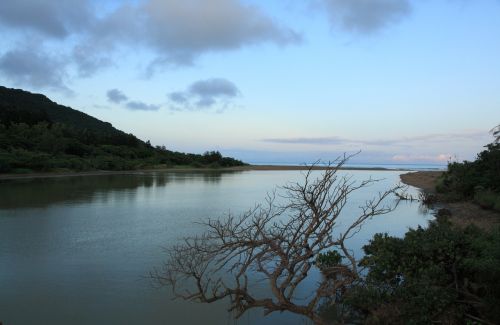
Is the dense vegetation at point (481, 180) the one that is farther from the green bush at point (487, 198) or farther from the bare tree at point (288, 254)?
the bare tree at point (288, 254)

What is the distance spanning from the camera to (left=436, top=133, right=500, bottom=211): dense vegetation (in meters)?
18.3

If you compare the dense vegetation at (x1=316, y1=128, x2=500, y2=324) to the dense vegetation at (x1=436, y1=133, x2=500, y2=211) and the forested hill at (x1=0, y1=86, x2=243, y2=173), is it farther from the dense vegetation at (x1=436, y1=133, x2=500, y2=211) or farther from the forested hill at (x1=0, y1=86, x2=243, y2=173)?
the forested hill at (x1=0, y1=86, x2=243, y2=173)

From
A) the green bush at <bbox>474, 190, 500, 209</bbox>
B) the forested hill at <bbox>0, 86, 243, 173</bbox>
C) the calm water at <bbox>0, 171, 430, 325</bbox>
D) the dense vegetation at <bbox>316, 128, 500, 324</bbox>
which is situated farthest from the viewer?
the forested hill at <bbox>0, 86, 243, 173</bbox>

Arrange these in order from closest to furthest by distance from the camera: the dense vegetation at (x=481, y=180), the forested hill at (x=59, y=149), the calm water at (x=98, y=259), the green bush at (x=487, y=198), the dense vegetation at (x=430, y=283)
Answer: the dense vegetation at (x=430, y=283), the calm water at (x=98, y=259), the green bush at (x=487, y=198), the dense vegetation at (x=481, y=180), the forested hill at (x=59, y=149)

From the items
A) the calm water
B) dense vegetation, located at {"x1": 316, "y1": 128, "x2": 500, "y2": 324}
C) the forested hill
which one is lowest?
the calm water

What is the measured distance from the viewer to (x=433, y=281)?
5.35 meters

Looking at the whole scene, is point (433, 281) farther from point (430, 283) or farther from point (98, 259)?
point (98, 259)

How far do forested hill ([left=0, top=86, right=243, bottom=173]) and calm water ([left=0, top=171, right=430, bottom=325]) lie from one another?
82.2 feet

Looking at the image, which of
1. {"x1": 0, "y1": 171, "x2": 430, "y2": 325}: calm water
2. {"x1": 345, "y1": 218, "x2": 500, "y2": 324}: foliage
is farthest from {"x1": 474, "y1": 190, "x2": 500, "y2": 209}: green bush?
{"x1": 345, "y1": 218, "x2": 500, "y2": 324}: foliage

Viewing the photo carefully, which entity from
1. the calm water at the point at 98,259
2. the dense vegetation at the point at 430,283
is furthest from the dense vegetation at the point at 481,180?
the dense vegetation at the point at 430,283

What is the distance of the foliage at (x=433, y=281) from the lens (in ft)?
16.6

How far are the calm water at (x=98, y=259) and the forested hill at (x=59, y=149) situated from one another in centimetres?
2507

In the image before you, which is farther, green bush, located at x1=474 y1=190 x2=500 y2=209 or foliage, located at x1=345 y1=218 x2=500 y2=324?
green bush, located at x1=474 y1=190 x2=500 y2=209

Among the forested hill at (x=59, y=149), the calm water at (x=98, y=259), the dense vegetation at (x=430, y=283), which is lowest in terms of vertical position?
the calm water at (x=98, y=259)
